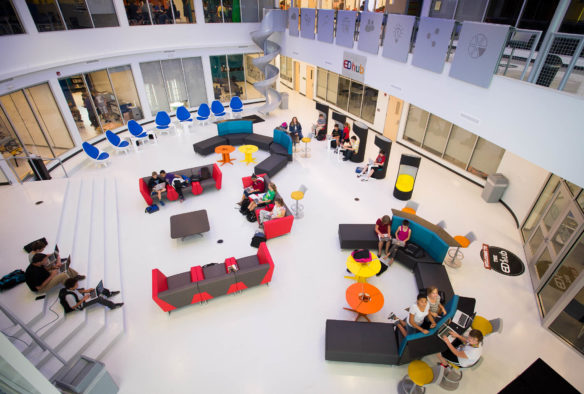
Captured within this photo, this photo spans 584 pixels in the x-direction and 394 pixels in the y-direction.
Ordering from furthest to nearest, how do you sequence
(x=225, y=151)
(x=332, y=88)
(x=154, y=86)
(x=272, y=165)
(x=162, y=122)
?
(x=332, y=88) < (x=154, y=86) < (x=162, y=122) < (x=225, y=151) < (x=272, y=165)

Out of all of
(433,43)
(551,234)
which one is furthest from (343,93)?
(551,234)

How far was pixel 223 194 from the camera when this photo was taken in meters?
9.48

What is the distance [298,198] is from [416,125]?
6.62 metres

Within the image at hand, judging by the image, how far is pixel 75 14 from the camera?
10891mm

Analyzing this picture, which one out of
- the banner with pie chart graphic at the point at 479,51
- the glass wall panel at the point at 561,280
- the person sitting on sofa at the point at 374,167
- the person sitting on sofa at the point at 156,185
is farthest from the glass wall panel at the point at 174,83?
the glass wall panel at the point at 561,280

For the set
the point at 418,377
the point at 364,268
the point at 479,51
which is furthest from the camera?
the point at 479,51

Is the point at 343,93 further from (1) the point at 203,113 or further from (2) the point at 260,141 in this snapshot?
(1) the point at 203,113

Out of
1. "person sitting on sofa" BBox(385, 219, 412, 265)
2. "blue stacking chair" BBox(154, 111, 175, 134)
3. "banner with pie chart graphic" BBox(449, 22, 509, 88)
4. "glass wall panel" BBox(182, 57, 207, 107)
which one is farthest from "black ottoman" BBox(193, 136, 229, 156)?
"banner with pie chart graphic" BBox(449, 22, 509, 88)

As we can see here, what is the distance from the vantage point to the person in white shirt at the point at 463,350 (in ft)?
14.4

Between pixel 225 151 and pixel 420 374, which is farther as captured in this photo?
pixel 225 151

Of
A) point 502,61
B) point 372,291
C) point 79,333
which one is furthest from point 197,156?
point 502,61

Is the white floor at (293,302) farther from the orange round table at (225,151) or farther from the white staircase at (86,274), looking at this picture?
the orange round table at (225,151)

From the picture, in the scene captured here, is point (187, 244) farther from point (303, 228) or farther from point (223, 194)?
point (303, 228)

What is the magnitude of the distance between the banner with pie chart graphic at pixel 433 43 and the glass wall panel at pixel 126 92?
12028mm
